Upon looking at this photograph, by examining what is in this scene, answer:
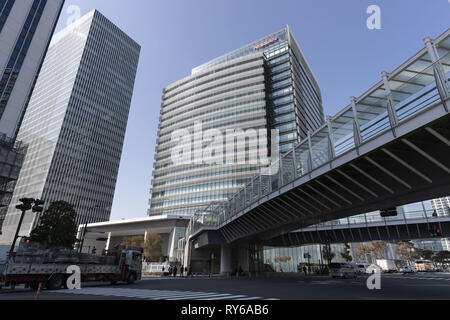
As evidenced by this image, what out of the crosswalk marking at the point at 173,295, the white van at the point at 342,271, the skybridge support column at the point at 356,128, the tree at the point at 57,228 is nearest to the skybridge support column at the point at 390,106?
A: the skybridge support column at the point at 356,128

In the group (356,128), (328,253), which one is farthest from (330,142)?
(328,253)

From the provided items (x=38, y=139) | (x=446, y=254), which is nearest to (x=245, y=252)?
(x=446, y=254)

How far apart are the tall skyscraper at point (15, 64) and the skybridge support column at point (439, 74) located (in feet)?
156

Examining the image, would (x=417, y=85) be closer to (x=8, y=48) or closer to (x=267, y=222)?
(x=267, y=222)

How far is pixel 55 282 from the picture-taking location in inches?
653

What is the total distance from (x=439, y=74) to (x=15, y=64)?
55665 millimetres

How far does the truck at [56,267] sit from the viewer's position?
1505 centimetres

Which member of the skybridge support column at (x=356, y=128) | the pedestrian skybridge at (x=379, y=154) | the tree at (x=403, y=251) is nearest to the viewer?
the pedestrian skybridge at (x=379, y=154)

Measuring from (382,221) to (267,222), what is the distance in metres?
18.2

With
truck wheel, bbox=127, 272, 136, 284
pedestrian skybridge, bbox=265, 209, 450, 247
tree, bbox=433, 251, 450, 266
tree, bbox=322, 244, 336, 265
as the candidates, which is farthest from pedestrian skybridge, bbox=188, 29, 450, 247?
tree, bbox=433, 251, 450, 266

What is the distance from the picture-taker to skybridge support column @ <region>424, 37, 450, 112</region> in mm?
9197

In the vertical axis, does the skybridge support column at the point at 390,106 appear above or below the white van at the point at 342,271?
above

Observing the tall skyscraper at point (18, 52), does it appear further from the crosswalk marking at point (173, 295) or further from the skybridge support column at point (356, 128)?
the skybridge support column at point (356, 128)

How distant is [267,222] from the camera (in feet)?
91.7
